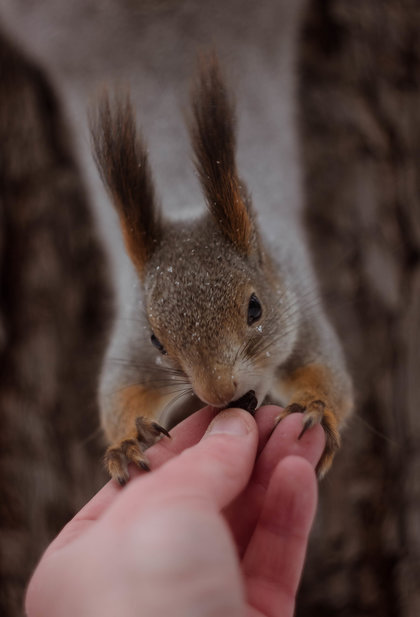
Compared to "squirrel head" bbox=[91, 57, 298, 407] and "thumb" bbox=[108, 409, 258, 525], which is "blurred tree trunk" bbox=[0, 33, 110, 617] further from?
"thumb" bbox=[108, 409, 258, 525]

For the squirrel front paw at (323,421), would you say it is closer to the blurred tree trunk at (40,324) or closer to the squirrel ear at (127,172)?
the squirrel ear at (127,172)

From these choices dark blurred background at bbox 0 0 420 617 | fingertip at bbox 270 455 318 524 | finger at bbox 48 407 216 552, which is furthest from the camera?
dark blurred background at bbox 0 0 420 617

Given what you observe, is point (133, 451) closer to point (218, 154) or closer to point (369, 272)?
point (218, 154)

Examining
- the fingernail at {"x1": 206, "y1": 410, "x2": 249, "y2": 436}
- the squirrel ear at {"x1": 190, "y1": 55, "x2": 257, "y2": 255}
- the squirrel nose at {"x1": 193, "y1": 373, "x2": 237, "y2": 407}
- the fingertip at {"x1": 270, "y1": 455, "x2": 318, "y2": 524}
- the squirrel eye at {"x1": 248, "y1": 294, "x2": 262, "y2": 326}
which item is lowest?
the fingertip at {"x1": 270, "y1": 455, "x2": 318, "y2": 524}

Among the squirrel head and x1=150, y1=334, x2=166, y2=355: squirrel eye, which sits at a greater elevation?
the squirrel head

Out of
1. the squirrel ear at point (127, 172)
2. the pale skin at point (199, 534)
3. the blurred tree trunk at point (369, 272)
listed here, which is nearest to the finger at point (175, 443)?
the pale skin at point (199, 534)

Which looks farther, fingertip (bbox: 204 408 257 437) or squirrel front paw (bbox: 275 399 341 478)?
squirrel front paw (bbox: 275 399 341 478)

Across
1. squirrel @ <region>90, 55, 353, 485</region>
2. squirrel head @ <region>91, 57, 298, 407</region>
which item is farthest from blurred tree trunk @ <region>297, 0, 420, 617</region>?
squirrel head @ <region>91, 57, 298, 407</region>

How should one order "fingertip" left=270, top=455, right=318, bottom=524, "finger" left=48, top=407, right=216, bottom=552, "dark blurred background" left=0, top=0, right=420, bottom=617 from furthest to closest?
"dark blurred background" left=0, top=0, right=420, bottom=617 < "finger" left=48, top=407, right=216, bottom=552 < "fingertip" left=270, top=455, right=318, bottom=524
